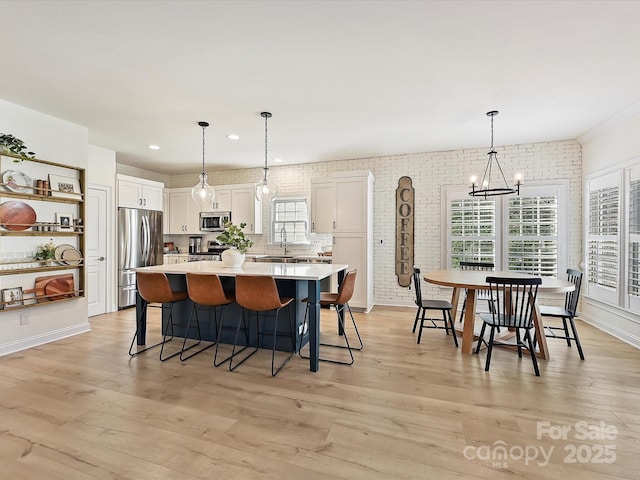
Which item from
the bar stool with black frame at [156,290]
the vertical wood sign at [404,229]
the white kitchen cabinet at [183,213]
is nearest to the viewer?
the bar stool with black frame at [156,290]

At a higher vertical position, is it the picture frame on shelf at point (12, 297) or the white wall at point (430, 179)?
the white wall at point (430, 179)

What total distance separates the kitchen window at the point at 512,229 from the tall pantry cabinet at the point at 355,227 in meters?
1.33

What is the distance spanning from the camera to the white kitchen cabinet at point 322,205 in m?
5.82

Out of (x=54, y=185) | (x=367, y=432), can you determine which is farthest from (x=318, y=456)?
(x=54, y=185)

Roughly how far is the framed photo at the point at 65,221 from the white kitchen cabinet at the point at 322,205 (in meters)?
3.56

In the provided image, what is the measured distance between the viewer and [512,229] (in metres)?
5.11

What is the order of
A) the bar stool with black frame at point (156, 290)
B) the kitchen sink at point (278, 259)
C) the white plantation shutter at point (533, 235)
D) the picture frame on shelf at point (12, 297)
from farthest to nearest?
1. the kitchen sink at point (278, 259)
2. the white plantation shutter at point (533, 235)
3. the picture frame on shelf at point (12, 297)
4. the bar stool with black frame at point (156, 290)

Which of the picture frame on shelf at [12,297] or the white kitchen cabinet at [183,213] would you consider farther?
the white kitchen cabinet at [183,213]

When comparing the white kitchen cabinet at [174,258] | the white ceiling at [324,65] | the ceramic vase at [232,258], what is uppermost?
the white ceiling at [324,65]

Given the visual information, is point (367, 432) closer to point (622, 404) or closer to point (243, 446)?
point (243, 446)

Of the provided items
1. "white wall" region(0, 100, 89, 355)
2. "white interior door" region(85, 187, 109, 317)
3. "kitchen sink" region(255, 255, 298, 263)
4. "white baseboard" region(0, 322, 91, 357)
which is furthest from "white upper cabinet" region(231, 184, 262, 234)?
"white baseboard" region(0, 322, 91, 357)

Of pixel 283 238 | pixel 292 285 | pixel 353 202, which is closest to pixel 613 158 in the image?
pixel 353 202

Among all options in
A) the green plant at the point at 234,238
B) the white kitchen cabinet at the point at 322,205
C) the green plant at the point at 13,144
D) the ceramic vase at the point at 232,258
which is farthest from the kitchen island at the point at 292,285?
the white kitchen cabinet at the point at 322,205

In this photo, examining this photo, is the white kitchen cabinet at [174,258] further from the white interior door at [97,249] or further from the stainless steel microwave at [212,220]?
the white interior door at [97,249]
